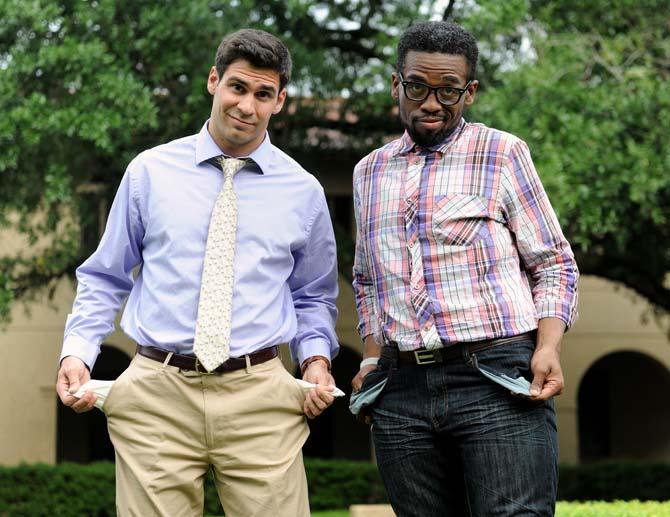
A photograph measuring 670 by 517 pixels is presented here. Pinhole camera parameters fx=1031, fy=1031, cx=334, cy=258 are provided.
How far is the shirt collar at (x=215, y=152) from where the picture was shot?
125 inches

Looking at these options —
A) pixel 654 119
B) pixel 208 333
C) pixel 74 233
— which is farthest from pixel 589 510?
pixel 74 233

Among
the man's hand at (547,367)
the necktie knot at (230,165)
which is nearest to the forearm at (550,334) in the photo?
the man's hand at (547,367)

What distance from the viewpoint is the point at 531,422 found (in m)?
2.96

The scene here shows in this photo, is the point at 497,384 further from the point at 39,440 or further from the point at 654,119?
the point at 39,440

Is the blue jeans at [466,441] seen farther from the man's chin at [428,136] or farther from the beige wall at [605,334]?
the beige wall at [605,334]

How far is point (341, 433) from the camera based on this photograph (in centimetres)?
1870

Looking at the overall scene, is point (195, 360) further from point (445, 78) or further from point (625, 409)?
point (625, 409)

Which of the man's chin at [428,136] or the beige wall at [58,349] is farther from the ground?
the man's chin at [428,136]

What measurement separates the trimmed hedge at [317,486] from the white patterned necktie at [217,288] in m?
10.3

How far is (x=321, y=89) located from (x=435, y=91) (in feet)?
24.6

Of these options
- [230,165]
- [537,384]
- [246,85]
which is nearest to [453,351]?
[537,384]

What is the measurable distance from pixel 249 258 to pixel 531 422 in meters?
0.95

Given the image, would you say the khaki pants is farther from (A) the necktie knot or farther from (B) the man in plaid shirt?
(A) the necktie knot

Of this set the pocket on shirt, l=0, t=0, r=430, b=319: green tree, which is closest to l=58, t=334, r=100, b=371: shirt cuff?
the pocket on shirt
